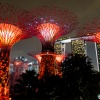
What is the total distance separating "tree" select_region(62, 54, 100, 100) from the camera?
19.9 m

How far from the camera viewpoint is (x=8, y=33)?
24156mm

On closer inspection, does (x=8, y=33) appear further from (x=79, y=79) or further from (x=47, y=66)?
(x=79, y=79)

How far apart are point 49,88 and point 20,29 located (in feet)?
30.6

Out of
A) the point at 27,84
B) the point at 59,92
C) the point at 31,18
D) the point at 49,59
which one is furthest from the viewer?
the point at 49,59

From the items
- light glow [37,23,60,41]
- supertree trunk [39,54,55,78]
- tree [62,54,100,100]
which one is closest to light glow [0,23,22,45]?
light glow [37,23,60,41]

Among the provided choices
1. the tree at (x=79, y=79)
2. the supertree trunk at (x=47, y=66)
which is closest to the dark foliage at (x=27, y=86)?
the tree at (x=79, y=79)

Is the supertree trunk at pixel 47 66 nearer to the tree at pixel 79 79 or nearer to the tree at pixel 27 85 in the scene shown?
the tree at pixel 27 85

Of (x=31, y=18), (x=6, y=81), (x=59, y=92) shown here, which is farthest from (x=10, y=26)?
(x=59, y=92)

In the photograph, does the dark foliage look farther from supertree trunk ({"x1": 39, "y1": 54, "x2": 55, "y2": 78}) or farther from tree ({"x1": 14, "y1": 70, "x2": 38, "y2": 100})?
supertree trunk ({"x1": 39, "y1": 54, "x2": 55, "y2": 78})

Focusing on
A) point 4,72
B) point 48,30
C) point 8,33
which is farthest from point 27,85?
point 48,30

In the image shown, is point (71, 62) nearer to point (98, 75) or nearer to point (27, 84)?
point (98, 75)

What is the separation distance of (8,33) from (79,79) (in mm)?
10657

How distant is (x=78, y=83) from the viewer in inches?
800

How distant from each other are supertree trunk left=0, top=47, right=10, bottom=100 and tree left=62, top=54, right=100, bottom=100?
6990 millimetres
